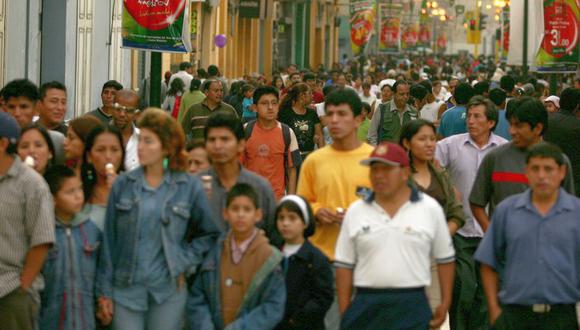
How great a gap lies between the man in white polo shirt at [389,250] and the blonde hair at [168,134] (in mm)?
957

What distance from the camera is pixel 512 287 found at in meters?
8.14

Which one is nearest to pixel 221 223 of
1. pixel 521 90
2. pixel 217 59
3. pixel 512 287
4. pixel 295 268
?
pixel 295 268

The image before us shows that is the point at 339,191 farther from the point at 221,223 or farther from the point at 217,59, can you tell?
the point at 217,59

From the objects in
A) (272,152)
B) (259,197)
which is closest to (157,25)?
(272,152)

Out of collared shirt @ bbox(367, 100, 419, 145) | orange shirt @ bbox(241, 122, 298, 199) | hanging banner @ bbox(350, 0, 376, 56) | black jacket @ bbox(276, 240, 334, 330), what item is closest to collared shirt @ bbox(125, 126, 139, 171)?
orange shirt @ bbox(241, 122, 298, 199)

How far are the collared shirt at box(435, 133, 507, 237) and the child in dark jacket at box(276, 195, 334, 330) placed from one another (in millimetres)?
2906

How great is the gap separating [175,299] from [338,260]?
0.90 metres

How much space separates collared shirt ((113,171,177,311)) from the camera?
786 cm

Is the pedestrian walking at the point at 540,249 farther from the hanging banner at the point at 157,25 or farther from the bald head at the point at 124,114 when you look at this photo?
the hanging banner at the point at 157,25

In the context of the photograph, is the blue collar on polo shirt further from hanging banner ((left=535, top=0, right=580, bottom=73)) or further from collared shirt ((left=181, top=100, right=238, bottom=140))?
hanging banner ((left=535, top=0, right=580, bottom=73))

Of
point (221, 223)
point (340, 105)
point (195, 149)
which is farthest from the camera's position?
point (195, 149)

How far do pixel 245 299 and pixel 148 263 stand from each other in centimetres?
55

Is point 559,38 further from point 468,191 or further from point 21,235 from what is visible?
point 21,235

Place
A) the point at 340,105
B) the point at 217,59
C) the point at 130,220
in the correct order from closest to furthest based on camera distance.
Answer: the point at 130,220 → the point at 340,105 → the point at 217,59
